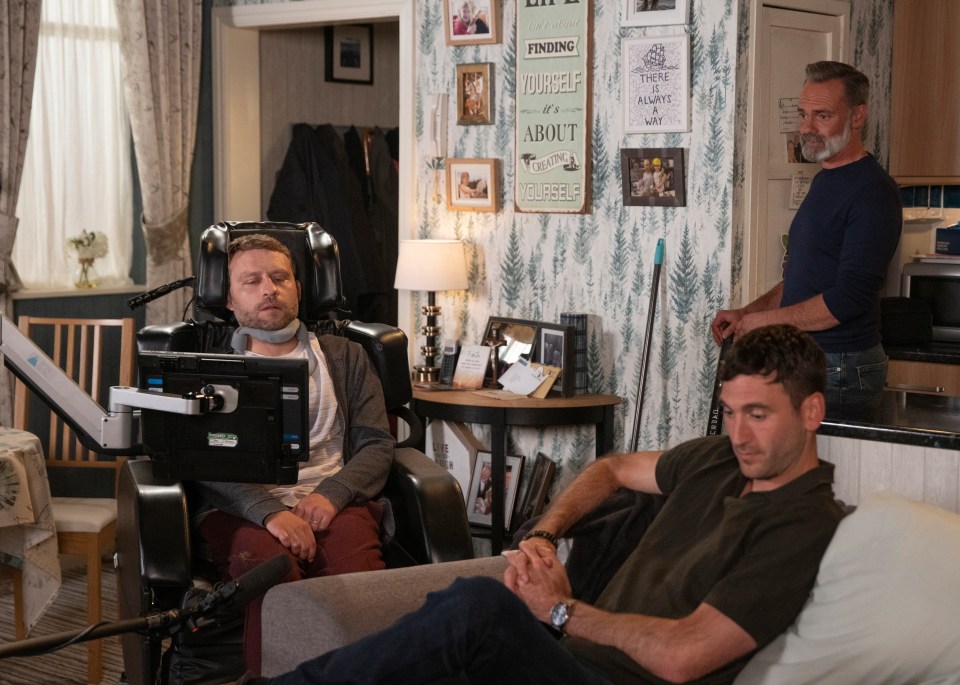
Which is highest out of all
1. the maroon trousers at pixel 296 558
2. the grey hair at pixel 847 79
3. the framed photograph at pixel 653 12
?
the framed photograph at pixel 653 12

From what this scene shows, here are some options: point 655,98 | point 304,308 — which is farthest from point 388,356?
point 655,98

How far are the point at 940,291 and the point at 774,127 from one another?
985 mm

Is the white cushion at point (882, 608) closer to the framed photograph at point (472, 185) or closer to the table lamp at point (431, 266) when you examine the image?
the table lamp at point (431, 266)

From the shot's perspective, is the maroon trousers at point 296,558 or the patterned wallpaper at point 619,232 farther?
the patterned wallpaper at point 619,232

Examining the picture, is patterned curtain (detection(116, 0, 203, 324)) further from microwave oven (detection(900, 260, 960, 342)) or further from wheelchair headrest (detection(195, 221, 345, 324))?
microwave oven (detection(900, 260, 960, 342))

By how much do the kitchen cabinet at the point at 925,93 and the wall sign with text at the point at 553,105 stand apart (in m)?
1.29

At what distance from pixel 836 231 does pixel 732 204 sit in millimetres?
792

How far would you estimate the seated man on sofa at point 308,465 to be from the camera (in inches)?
114

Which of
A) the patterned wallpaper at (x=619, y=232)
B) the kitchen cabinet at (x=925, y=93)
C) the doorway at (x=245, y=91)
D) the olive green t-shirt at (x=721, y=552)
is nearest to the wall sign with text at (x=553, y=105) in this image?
the patterned wallpaper at (x=619, y=232)

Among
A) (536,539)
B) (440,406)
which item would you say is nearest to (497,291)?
(440,406)

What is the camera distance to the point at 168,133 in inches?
208

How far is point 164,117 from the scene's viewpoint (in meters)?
5.27

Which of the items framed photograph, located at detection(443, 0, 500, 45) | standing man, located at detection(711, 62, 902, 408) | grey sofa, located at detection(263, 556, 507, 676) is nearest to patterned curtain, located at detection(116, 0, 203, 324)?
framed photograph, located at detection(443, 0, 500, 45)

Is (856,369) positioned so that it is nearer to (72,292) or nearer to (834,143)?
(834,143)
